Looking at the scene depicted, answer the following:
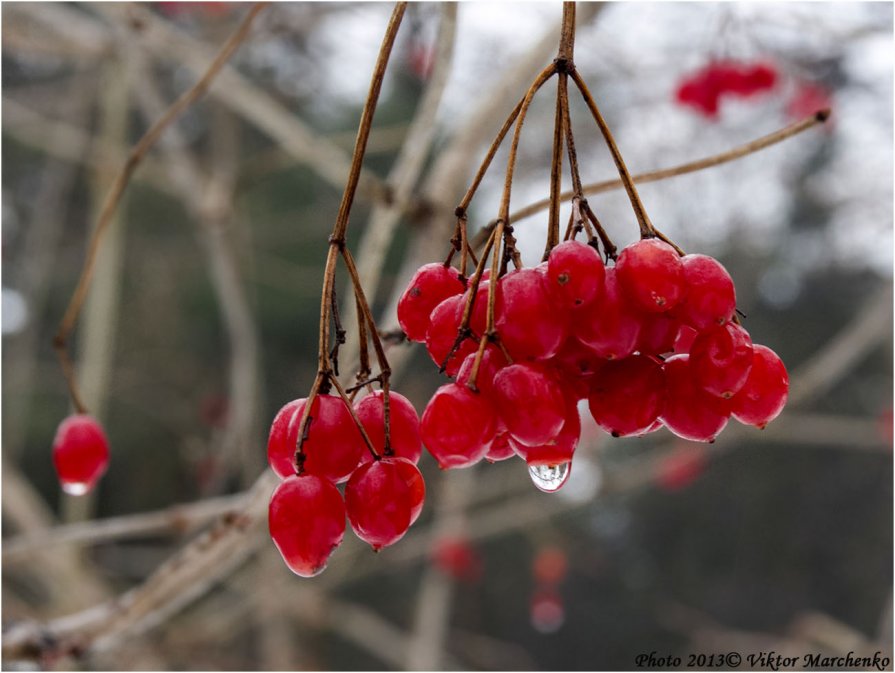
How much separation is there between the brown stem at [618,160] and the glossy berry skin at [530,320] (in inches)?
3.5

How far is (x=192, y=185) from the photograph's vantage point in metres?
2.39

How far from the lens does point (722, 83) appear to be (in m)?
2.25

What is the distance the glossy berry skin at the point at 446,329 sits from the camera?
63 cm

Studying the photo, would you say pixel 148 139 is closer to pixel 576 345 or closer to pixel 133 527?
pixel 133 527

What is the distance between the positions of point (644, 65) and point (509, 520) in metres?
1.95

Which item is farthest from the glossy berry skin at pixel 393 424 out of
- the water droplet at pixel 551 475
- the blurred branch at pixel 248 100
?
the blurred branch at pixel 248 100

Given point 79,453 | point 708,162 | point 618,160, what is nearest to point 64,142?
point 79,453

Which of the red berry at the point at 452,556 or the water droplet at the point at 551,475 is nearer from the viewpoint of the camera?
the water droplet at the point at 551,475

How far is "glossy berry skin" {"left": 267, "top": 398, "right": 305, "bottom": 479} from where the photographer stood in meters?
0.64

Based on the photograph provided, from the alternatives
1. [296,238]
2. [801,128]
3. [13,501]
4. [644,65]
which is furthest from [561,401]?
[296,238]

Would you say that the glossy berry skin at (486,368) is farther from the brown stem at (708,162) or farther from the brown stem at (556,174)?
the brown stem at (708,162)

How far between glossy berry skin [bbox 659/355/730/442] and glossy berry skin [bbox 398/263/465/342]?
196 mm

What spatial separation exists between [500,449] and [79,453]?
0.84m

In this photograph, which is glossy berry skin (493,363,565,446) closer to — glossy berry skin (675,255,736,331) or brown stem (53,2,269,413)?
glossy berry skin (675,255,736,331)
